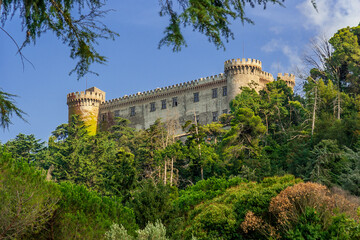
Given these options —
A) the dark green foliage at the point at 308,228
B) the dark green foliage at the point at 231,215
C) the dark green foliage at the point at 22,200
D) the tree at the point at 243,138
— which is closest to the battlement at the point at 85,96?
the tree at the point at 243,138

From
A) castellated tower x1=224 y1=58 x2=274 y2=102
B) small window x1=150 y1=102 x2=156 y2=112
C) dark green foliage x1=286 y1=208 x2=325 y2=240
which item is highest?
castellated tower x1=224 y1=58 x2=274 y2=102

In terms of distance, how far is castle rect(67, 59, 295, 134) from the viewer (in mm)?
50625

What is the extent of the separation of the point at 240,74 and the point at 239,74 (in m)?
0.12

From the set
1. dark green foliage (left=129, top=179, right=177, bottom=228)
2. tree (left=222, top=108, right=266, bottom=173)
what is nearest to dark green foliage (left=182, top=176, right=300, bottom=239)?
dark green foliage (left=129, top=179, right=177, bottom=228)

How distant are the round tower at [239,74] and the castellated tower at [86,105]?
18.6 metres

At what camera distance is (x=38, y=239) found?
16.2m

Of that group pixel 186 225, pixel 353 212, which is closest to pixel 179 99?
pixel 186 225

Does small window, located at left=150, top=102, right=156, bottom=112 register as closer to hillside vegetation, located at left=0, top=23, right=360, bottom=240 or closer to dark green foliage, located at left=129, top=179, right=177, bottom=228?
hillside vegetation, located at left=0, top=23, right=360, bottom=240

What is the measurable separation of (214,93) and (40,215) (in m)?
38.0

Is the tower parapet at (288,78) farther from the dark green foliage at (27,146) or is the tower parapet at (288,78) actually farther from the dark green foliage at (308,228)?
the dark green foliage at (308,228)

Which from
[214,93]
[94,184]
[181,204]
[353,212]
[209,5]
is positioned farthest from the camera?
[214,93]

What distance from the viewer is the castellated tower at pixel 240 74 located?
163ft

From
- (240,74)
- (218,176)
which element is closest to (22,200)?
(218,176)

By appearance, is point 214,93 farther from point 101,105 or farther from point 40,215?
point 40,215
